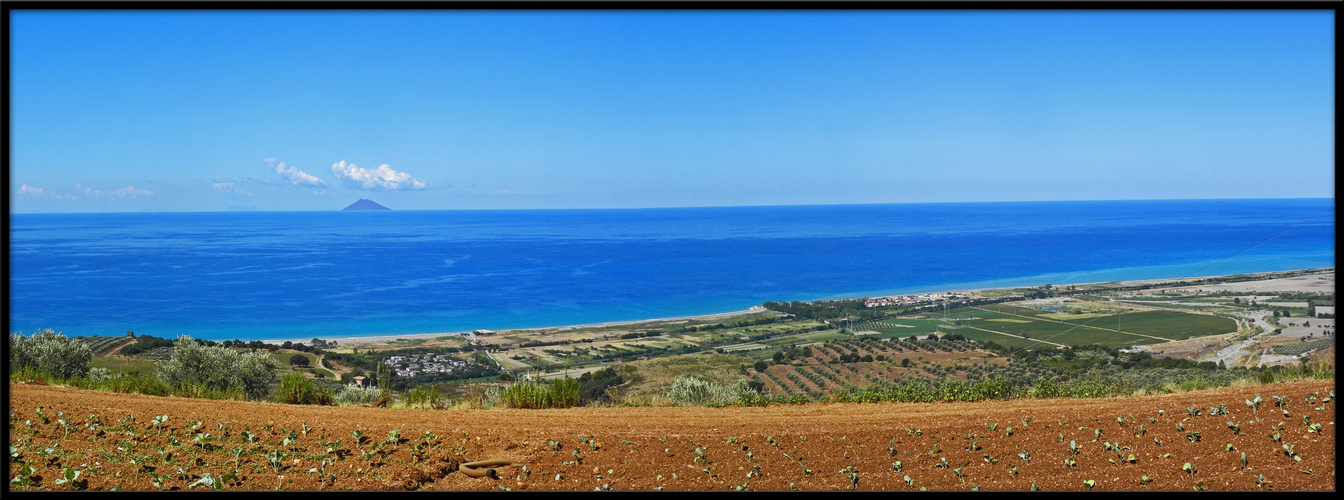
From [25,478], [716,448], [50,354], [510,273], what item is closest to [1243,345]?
[716,448]

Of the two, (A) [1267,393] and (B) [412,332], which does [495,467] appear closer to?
(A) [1267,393]

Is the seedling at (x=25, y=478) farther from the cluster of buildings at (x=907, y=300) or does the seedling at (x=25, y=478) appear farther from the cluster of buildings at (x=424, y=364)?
the cluster of buildings at (x=907, y=300)

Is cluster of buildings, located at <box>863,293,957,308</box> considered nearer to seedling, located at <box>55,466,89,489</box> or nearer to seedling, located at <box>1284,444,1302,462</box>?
seedling, located at <box>1284,444,1302,462</box>

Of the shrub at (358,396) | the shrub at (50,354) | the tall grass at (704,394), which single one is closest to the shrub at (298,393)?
the shrub at (358,396)

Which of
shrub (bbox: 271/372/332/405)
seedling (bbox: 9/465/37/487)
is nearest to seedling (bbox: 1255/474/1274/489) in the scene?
seedling (bbox: 9/465/37/487)

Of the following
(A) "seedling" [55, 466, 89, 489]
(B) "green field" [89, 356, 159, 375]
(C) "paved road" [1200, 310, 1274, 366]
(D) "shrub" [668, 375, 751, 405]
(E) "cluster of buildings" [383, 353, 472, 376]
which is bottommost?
(E) "cluster of buildings" [383, 353, 472, 376]
